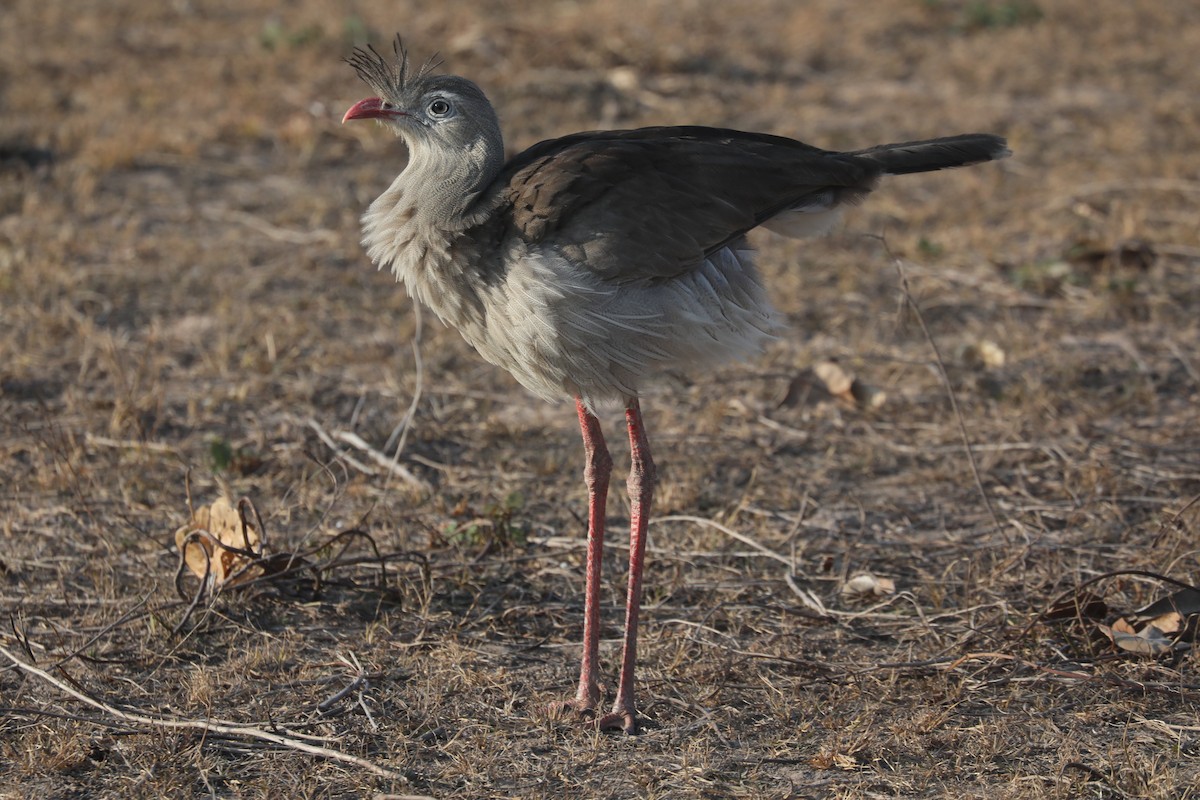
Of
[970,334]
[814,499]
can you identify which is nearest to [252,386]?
[814,499]

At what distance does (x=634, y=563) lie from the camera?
355 centimetres

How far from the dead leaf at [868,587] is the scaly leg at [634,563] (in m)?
0.84

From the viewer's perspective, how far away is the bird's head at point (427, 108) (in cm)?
352

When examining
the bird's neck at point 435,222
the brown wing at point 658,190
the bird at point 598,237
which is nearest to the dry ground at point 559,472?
the bird at point 598,237

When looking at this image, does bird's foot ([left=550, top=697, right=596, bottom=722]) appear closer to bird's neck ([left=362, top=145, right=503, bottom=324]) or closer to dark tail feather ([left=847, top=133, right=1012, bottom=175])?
bird's neck ([left=362, top=145, right=503, bottom=324])

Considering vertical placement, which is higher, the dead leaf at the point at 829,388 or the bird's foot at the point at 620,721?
the dead leaf at the point at 829,388

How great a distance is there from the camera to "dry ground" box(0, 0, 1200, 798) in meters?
3.36

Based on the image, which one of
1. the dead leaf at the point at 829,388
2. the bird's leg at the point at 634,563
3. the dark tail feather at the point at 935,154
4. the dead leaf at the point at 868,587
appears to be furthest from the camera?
the dead leaf at the point at 829,388

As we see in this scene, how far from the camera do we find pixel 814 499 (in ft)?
15.5

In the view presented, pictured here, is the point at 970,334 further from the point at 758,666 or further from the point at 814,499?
the point at 758,666

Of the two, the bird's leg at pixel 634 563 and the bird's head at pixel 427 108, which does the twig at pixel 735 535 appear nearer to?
the bird's leg at pixel 634 563

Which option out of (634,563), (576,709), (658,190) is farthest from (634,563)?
(658,190)

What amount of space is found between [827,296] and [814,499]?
6.04 feet

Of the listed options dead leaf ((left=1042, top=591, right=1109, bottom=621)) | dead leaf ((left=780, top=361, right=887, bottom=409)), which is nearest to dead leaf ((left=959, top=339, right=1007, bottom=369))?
dead leaf ((left=780, top=361, right=887, bottom=409))
